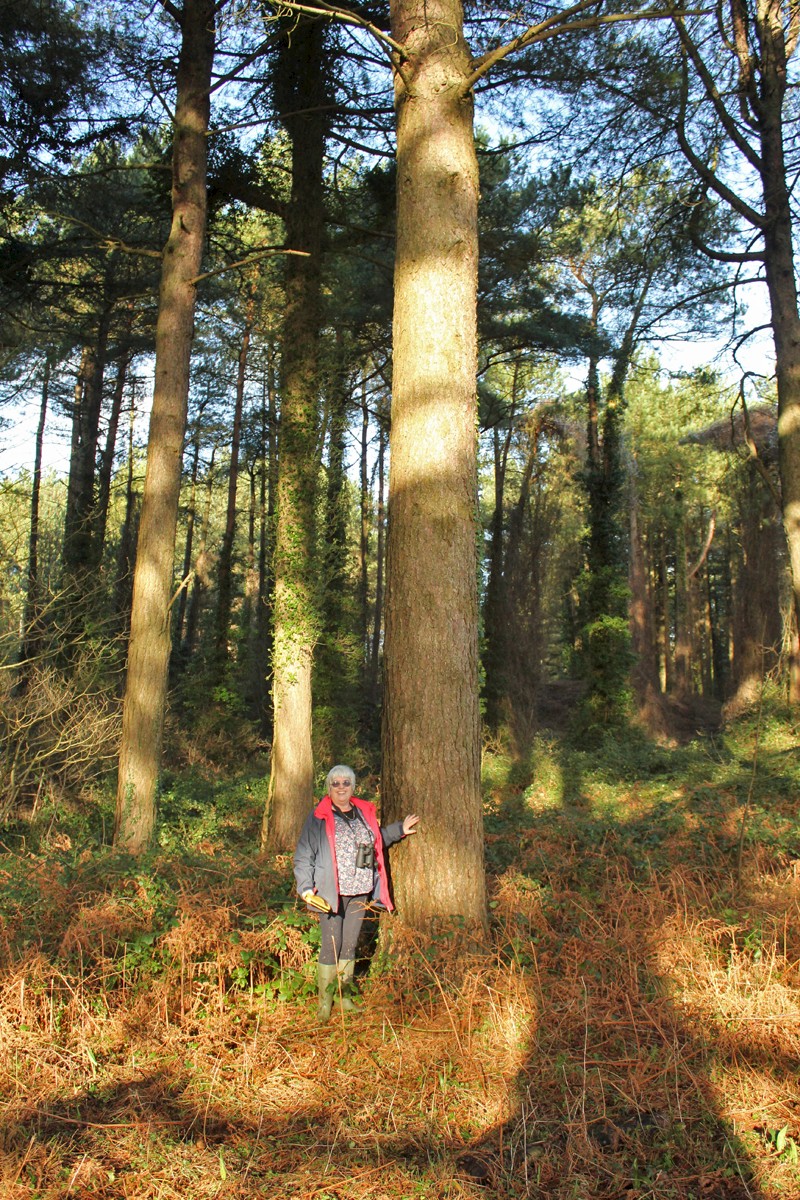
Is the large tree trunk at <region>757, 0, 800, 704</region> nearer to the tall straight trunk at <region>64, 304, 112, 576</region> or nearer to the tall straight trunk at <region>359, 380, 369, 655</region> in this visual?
the tall straight trunk at <region>64, 304, 112, 576</region>

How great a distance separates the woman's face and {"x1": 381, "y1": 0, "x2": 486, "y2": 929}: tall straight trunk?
0.82 feet

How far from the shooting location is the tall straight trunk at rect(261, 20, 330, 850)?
36.5 feet

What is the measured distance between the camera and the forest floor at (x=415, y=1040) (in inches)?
135

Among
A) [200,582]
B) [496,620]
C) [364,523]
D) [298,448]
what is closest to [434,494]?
[298,448]

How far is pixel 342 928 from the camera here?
4.97m

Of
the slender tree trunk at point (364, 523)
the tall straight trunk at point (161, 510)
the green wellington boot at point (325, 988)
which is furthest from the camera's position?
the slender tree trunk at point (364, 523)

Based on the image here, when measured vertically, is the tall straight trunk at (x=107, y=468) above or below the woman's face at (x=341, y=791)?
above

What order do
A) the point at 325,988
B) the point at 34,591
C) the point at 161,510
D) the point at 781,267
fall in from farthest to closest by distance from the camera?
the point at 781,267, the point at 34,591, the point at 161,510, the point at 325,988

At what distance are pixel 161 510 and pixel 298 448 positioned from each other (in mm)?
3313

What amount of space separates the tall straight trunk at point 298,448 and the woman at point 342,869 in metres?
5.97

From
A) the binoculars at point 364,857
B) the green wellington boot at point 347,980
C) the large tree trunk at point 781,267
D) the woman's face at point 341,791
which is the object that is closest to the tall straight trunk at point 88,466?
the large tree trunk at point 781,267

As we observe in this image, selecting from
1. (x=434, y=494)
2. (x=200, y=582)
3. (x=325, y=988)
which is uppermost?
(x=200, y=582)

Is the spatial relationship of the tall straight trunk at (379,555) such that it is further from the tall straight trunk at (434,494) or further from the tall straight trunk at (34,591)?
the tall straight trunk at (434,494)

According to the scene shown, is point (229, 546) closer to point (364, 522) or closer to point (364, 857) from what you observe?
point (364, 522)
